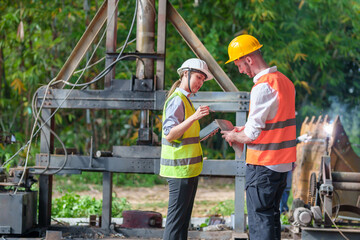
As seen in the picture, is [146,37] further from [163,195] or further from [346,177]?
[163,195]

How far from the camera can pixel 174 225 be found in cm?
447

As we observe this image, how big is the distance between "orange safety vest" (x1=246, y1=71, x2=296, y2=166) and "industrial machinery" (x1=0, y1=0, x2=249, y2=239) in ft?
7.21

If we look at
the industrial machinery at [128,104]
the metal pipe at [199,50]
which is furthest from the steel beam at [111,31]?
the metal pipe at [199,50]

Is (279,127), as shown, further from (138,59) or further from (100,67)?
(100,67)

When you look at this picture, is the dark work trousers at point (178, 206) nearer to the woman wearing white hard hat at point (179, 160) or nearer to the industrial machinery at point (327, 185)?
the woman wearing white hard hat at point (179, 160)

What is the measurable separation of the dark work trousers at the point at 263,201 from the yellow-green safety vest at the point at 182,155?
62cm

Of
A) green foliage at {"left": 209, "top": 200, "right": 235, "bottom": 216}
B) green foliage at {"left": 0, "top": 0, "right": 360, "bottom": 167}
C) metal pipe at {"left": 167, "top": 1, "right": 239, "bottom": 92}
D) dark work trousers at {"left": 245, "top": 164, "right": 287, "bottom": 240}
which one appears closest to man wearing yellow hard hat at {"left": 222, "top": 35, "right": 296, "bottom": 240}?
dark work trousers at {"left": 245, "top": 164, "right": 287, "bottom": 240}

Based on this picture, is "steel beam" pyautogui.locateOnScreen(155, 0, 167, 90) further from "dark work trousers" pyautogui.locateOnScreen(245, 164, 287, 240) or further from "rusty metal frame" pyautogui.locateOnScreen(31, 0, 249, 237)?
"dark work trousers" pyautogui.locateOnScreen(245, 164, 287, 240)

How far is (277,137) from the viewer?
13.5ft

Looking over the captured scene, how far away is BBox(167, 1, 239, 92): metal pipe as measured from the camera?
659 cm

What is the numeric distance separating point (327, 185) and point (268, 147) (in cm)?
269

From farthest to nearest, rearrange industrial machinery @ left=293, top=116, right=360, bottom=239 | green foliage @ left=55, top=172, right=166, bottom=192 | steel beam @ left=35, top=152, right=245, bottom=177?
green foliage @ left=55, top=172, right=166, bottom=192, steel beam @ left=35, top=152, right=245, bottom=177, industrial machinery @ left=293, top=116, right=360, bottom=239

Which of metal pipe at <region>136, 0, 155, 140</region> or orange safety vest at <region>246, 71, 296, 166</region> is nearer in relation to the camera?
orange safety vest at <region>246, 71, 296, 166</region>

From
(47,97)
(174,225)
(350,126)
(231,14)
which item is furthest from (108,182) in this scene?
(350,126)
